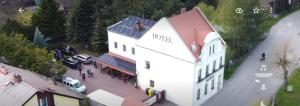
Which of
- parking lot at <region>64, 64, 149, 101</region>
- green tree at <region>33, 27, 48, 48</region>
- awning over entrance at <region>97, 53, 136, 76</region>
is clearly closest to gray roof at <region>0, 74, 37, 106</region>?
parking lot at <region>64, 64, 149, 101</region>

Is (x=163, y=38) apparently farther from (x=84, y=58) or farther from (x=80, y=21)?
(x=80, y=21)

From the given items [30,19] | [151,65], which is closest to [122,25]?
[151,65]

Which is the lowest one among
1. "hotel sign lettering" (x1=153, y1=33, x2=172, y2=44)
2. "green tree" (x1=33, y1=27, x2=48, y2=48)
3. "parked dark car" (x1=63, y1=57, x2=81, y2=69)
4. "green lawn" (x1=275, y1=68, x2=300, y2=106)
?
"green lawn" (x1=275, y1=68, x2=300, y2=106)

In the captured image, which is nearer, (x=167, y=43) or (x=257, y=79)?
(x=167, y=43)

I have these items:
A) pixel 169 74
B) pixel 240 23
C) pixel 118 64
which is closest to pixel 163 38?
pixel 169 74

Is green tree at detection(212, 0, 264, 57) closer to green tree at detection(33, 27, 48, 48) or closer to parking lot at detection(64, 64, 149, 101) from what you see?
parking lot at detection(64, 64, 149, 101)

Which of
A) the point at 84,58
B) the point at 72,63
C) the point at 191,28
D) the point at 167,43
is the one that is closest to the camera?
the point at 167,43
